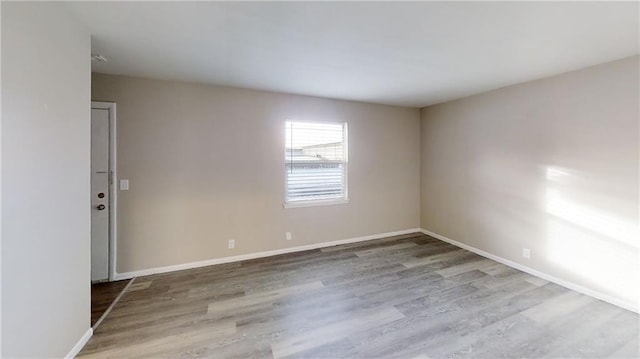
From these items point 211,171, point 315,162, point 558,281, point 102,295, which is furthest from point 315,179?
point 558,281

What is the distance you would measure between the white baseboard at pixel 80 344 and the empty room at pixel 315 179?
0.02 m

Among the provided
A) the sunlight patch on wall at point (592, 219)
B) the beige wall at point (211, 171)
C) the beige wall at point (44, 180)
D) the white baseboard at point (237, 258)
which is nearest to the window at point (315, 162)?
the beige wall at point (211, 171)

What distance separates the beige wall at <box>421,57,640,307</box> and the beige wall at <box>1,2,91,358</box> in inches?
178

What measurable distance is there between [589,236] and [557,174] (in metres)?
0.71

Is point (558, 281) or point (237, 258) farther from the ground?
point (237, 258)

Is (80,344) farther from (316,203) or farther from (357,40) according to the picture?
(357,40)

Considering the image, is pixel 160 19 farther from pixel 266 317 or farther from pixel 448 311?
pixel 448 311

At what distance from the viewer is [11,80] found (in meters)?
1.30

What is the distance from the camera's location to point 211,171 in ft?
11.0

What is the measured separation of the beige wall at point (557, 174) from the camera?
242cm

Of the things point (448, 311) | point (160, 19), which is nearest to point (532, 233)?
point (448, 311)

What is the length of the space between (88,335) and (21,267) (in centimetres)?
97

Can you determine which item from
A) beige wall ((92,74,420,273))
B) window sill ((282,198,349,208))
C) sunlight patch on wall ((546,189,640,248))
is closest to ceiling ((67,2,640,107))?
beige wall ((92,74,420,273))

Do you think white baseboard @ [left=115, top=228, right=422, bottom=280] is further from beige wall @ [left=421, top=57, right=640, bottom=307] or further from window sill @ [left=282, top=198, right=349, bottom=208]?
beige wall @ [left=421, top=57, right=640, bottom=307]
